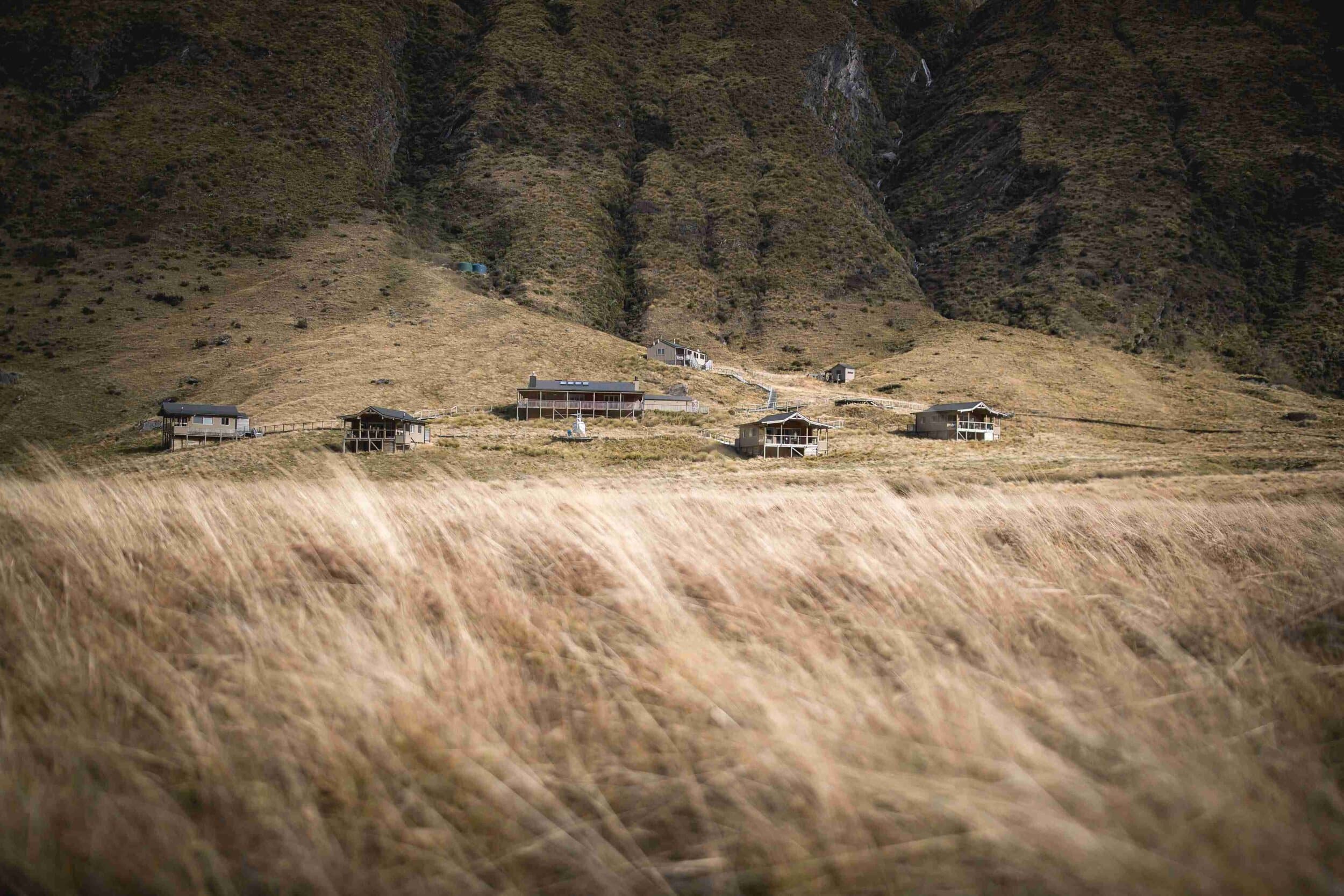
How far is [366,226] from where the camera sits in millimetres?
92625

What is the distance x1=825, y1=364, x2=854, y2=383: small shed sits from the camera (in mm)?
72375

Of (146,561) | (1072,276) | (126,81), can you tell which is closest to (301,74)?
(126,81)

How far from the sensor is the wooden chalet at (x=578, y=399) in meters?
54.5

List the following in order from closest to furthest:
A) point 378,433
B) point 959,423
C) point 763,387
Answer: point 378,433
point 959,423
point 763,387

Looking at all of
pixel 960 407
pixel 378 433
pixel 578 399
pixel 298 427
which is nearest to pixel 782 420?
pixel 960 407

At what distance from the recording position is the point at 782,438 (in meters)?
46.2

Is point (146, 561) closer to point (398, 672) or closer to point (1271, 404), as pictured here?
point (398, 672)

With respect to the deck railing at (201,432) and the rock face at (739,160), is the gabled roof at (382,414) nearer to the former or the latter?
the deck railing at (201,432)

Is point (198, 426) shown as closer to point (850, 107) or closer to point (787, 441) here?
point (787, 441)

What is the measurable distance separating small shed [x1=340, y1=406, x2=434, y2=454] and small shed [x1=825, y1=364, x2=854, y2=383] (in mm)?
45447

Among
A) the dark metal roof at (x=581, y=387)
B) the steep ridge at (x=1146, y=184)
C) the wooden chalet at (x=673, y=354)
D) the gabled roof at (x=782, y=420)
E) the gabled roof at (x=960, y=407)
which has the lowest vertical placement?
the gabled roof at (x=782, y=420)

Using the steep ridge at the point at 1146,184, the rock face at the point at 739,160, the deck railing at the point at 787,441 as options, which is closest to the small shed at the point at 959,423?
the deck railing at the point at 787,441

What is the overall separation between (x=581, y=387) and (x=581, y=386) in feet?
0.19

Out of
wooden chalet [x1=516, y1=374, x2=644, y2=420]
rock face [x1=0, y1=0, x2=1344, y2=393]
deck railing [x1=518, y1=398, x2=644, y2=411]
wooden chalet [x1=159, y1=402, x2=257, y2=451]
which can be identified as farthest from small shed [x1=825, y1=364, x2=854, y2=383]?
wooden chalet [x1=159, y1=402, x2=257, y2=451]
